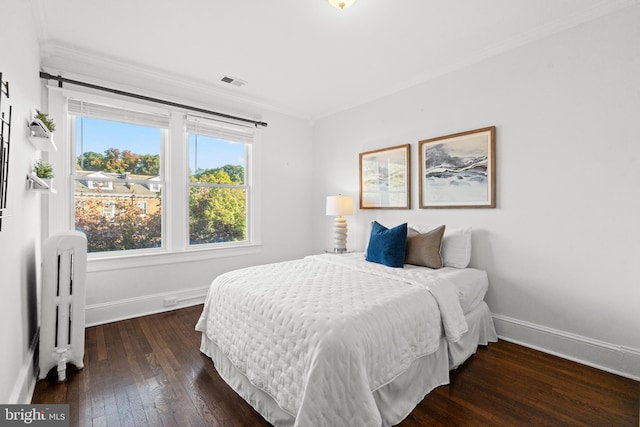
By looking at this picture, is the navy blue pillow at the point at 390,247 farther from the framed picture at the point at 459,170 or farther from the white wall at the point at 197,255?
the white wall at the point at 197,255

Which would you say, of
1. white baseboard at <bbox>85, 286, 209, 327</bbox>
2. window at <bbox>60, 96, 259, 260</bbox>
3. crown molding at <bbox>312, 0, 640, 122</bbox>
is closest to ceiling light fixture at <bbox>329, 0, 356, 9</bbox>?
crown molding at <bbox>312, 0, 640, 122</bbox>

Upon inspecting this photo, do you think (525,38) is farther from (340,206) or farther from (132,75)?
(132,75)

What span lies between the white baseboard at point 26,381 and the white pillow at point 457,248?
3.13 metres

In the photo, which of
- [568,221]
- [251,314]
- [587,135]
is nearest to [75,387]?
[251,314]

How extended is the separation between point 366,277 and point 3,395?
→ 84.4 inches

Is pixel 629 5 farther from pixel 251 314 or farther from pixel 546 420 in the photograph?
pixel 251 314

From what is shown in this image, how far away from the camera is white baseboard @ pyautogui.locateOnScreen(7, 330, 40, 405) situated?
1602 millimetres

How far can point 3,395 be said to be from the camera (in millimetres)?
1389

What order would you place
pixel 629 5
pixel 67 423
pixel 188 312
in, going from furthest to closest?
pixel 188 312
pixel 629 5
pixel 67 423

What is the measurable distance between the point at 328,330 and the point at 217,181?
297cm

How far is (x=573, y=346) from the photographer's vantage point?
2.33 m

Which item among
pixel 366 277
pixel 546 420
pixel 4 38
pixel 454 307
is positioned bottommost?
pixel 546 420

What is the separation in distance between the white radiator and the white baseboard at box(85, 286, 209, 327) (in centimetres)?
92

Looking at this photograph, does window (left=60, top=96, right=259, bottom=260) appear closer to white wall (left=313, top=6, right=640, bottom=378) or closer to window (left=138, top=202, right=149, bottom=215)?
window (left=138, top=202, right=149, bottom=215)
